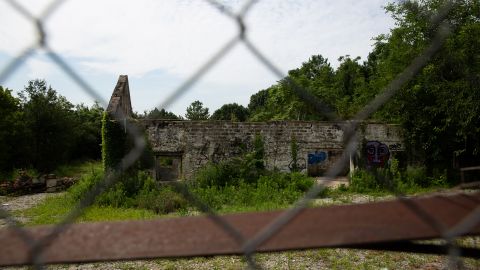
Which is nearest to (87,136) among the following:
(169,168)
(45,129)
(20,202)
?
(45,129)

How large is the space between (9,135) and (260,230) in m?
16.6

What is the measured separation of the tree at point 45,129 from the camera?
16.3 metres

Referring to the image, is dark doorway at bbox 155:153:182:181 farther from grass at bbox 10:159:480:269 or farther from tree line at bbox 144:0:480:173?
tree line at bbox 144:0:480:173

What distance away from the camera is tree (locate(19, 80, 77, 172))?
643 inches

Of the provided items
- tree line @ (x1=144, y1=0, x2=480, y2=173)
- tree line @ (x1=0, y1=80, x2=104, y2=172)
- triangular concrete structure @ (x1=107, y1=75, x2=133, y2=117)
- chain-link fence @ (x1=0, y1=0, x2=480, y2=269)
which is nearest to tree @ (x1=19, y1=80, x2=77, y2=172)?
tree line @ (x1=0, y1=80, x2=104, y2=172)

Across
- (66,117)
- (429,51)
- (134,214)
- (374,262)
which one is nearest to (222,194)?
(134,214)

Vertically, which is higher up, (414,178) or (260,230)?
(260,230)

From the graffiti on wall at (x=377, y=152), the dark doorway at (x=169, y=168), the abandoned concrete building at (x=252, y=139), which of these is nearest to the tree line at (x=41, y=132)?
the dark doorway at (x=169, y=168)

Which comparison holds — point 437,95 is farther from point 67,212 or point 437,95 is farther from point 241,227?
point 241,227

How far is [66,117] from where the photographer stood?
17.6 metres

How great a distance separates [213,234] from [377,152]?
39.5ft

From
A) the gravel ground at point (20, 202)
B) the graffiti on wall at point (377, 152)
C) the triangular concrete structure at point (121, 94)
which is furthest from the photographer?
the graffiti on wall at point (377, 152)

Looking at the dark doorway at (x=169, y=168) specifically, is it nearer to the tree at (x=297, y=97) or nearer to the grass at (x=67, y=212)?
the grass at (x=67, y=212)

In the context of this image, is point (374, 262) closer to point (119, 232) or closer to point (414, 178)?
point (119, 232)
